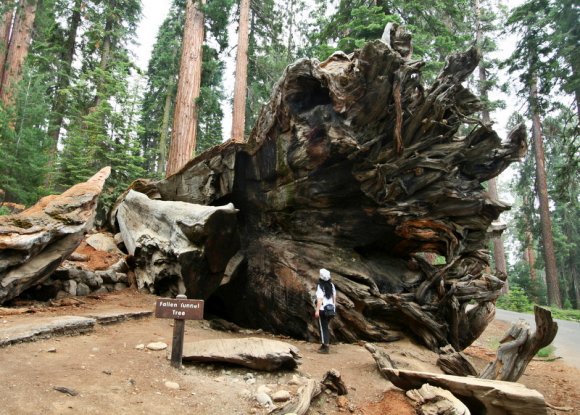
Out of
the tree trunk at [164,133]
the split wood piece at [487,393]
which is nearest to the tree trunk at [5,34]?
the tree trunk at [164,133]

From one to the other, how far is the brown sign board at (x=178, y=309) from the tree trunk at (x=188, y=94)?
7.80 m

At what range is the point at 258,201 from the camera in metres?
10.7

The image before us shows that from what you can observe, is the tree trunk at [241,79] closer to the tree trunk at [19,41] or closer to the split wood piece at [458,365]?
the split wood piece at [458,365]

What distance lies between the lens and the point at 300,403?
425 cm

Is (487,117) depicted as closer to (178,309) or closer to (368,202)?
(368,202)

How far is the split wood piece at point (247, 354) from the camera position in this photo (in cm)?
539

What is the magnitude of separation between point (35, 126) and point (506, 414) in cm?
1666

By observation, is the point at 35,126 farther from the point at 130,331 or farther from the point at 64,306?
the point at 130,331

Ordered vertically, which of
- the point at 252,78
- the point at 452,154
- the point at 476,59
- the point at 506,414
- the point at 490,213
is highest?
the point at 252,78

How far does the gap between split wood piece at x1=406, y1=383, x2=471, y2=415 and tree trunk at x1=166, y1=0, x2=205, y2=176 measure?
390 inches

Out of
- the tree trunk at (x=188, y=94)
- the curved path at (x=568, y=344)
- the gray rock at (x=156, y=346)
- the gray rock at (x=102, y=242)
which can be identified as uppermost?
the tree trunk at (x=188, y=94)

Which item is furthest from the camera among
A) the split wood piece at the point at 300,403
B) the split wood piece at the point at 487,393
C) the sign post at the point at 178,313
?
the sign post at the point at 178,313

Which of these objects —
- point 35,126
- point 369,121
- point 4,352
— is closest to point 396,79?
point 369,121

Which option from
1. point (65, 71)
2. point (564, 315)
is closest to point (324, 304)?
point (564, 315)
